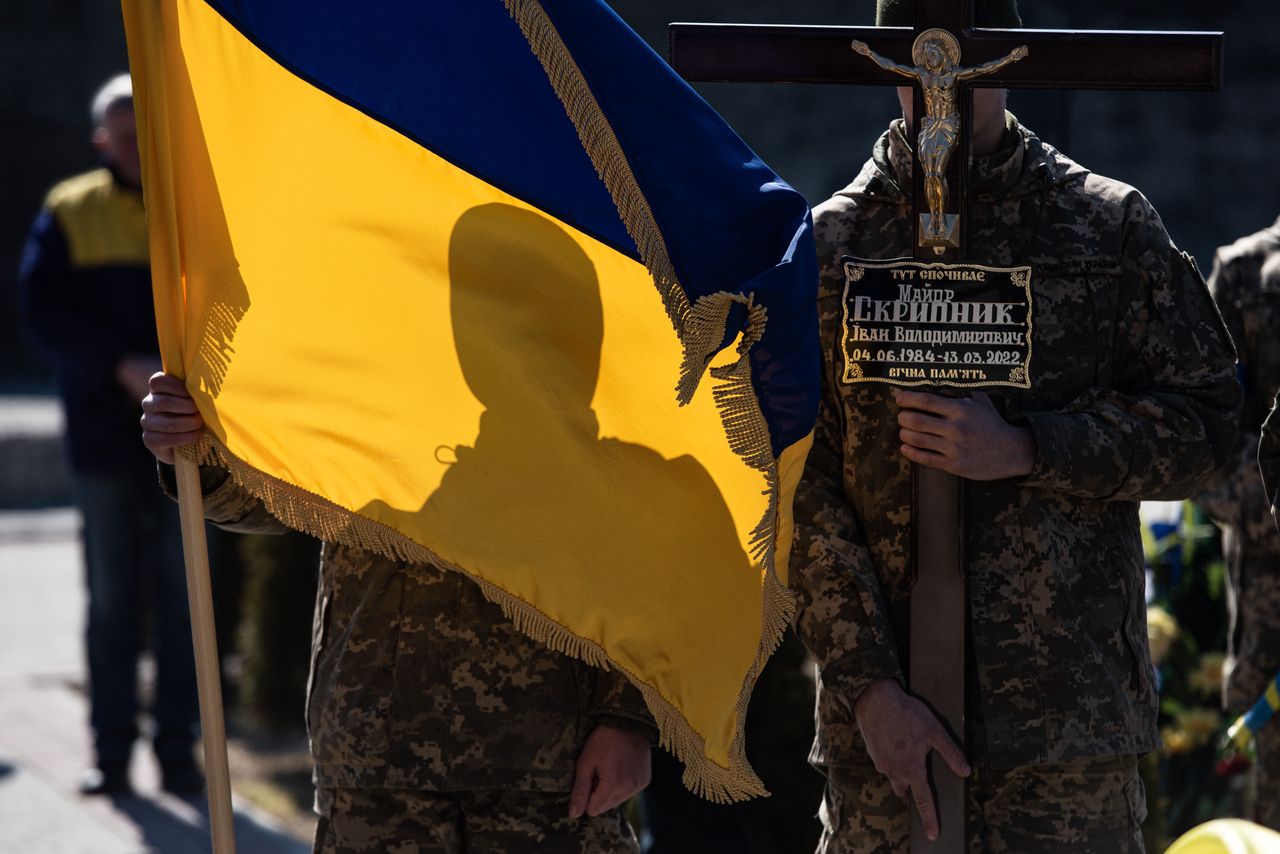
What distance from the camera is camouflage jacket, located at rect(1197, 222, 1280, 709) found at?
13.0 ft

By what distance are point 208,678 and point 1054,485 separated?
4.43 feet

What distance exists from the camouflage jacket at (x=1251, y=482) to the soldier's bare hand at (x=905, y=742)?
1.44 metres

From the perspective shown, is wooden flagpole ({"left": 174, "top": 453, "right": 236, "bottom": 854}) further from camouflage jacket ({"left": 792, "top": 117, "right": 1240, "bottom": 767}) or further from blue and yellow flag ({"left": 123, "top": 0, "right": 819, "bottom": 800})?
camouflage jacket ({"left": 792, "top": 117, "right": 1240, "bottom": 767})

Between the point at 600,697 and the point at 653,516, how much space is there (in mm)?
340

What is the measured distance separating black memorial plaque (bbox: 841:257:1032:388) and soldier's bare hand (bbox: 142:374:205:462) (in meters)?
1.07

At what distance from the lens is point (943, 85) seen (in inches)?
113

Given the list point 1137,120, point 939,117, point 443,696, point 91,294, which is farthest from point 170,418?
point 1137,120

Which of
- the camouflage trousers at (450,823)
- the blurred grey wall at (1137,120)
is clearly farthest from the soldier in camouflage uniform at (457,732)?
the blurred grey wall at (1137,120)

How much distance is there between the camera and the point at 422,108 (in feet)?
9.89

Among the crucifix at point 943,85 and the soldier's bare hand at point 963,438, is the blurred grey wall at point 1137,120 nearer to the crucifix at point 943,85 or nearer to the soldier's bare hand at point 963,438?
the crucifix at point 943,85

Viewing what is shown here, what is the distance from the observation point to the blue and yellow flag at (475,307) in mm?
2896

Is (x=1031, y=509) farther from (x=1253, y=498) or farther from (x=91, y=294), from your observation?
(x=91, y=294)

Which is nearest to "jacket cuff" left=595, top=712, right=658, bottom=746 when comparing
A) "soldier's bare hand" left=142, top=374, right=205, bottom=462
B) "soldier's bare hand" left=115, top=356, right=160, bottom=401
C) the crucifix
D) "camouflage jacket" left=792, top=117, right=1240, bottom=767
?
"camouflage jacket" left=792, top=117, right=1240, bottom=767

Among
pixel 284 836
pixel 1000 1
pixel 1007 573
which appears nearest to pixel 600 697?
pixel 1007 573
